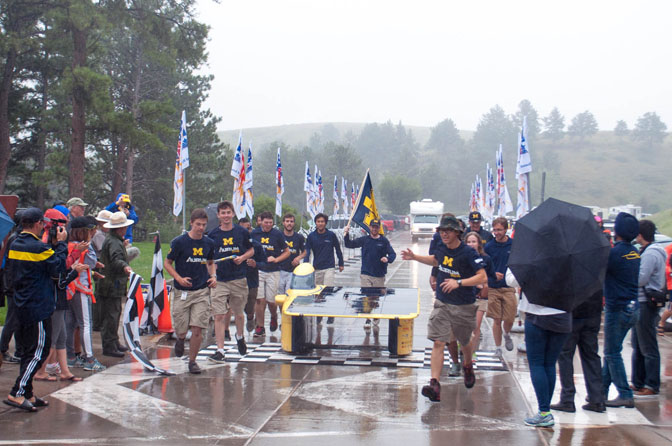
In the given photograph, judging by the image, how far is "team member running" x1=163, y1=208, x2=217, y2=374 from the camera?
7789 millimetres

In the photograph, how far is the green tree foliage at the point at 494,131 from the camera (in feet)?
490

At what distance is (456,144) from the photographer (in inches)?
6422

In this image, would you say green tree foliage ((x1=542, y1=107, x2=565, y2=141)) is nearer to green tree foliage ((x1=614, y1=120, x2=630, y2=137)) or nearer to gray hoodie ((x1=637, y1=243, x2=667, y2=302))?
green tree foliage ((x1=614, y1=120, x2=630, y2=137))

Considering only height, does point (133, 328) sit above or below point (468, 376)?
above

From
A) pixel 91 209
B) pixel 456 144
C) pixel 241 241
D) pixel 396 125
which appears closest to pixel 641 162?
pixel 456 144

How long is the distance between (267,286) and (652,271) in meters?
5.73

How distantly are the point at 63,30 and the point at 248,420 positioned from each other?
23.0 m

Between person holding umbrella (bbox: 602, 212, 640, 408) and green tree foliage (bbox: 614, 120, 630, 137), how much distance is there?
196m

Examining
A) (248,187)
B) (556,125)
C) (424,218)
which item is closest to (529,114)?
(556,125)

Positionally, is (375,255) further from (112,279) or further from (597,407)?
(597,407)

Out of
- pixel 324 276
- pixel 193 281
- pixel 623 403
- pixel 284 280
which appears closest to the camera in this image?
pixel 623 403

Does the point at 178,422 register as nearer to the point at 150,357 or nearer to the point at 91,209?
the point at 150,357

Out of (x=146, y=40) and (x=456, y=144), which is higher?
(x=456, y=144)

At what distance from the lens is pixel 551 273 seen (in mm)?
5676
